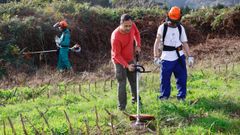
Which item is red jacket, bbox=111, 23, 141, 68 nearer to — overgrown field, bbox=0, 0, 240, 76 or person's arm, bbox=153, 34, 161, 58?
person's arm, bbox=153, 34, 161, 58

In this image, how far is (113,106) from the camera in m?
8.00

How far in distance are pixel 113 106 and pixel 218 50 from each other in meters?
11.6

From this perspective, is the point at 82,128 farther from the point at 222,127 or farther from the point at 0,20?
the point at 0,20

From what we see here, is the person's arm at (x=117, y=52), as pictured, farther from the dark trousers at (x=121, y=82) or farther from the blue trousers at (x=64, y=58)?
the blue trousers at (x=64, y=58)

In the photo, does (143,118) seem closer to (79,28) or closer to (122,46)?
(122,46)

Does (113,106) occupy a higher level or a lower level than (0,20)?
lower

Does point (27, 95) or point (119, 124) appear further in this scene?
point (27, 95)

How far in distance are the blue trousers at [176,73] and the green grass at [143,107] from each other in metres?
0.19

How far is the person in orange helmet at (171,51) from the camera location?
7.71 m

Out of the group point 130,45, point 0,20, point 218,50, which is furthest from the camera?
point 218,50

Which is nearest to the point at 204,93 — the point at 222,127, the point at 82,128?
the point at 222,127

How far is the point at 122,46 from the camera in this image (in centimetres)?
736

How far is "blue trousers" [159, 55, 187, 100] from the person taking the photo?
25.8 feet

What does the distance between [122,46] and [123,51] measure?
0.39 ft
